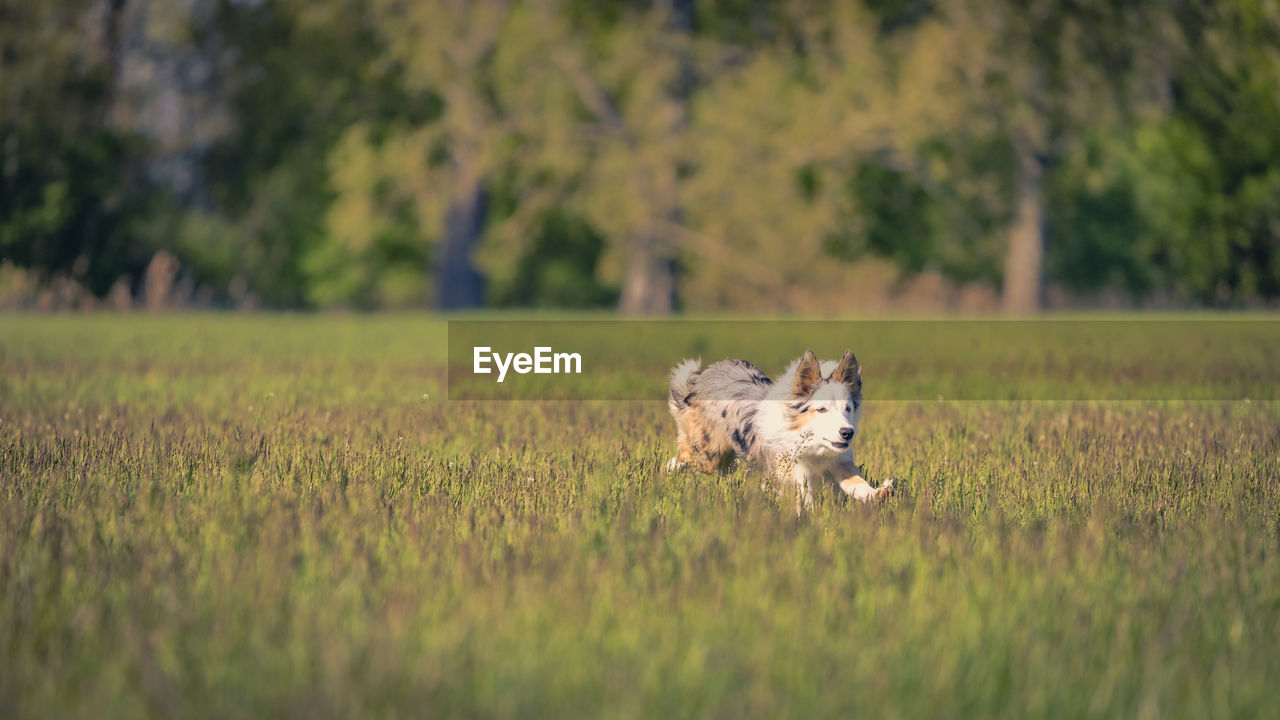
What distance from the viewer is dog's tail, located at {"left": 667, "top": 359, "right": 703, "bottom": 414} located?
24.7ft

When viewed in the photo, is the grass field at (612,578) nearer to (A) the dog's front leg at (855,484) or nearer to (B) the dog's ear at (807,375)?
(A) the dog's front leg at (855,484)

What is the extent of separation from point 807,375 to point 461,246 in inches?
1343

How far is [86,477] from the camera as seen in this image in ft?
22.3

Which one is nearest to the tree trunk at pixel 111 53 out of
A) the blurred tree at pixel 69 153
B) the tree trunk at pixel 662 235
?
the blurred tree at pixel 69 153

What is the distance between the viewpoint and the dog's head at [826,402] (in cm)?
588

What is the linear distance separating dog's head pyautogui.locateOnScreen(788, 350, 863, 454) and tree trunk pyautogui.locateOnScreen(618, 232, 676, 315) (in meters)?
31.4

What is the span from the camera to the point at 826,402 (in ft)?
19.6

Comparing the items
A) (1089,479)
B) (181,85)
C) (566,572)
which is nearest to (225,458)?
(566,572)

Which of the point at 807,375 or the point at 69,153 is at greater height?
the point at 69,153

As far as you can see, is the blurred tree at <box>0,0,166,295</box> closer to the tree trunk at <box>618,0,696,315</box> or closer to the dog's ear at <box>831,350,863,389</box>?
the tree trunk at <box>618,0,696,315</box>

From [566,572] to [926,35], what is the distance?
106ft

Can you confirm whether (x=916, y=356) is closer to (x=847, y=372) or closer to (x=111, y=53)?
(x=847, y=372)

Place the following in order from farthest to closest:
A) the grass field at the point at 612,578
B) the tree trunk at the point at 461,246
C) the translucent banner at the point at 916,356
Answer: the tree trunk at the point at 461,246 → the translucent banner at the point at 916,356 → the grass field at the point at 612,578

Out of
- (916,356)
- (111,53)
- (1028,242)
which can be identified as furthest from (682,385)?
(111,53)
